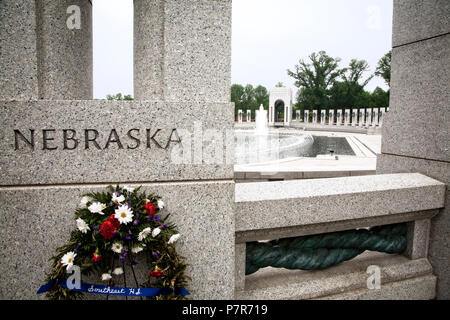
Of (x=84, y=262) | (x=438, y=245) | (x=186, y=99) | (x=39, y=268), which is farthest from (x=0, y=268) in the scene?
(x=438, y=245)

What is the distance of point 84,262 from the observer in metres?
2.21

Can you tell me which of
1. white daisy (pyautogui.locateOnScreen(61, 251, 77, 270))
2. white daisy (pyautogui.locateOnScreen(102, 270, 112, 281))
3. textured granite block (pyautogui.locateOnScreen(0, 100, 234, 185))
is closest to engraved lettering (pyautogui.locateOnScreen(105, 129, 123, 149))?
textured granite block (pyautogui.locateOnScreen(0, 100, 234, 185))

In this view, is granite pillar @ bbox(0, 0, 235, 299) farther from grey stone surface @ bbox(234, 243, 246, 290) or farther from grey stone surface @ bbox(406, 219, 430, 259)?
grey stone surface @ bbox(406, 219, 430, 259)

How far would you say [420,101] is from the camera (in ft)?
11.8

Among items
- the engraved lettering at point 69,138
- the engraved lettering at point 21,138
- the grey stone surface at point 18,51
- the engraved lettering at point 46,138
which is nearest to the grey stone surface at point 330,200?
the engraved lettering at point 69,138

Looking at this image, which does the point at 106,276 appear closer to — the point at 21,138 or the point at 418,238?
the point at 21,138

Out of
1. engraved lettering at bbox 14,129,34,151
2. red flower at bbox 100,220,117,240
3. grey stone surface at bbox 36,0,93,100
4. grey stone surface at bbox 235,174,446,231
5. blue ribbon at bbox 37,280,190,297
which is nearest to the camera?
red flower at bbox 100,220,117,240

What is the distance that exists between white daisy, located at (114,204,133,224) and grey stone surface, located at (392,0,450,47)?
3.65 metres

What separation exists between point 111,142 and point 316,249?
208 cm

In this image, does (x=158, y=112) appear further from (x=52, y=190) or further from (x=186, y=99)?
(x=52, y=190)

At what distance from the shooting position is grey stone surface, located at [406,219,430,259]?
3.33 m

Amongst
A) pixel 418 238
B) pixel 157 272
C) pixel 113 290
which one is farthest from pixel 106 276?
pixel 418 238

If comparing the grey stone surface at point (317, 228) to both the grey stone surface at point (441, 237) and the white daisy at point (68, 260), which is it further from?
the white daisy at point (68, 260)

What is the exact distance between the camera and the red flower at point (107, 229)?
1939 millimetres
